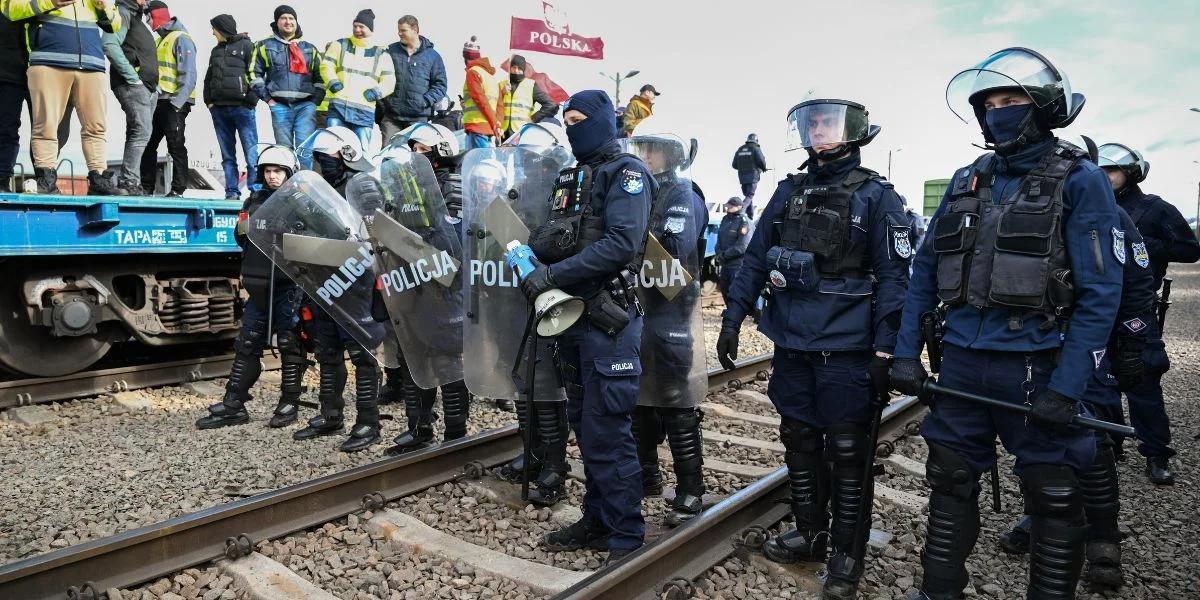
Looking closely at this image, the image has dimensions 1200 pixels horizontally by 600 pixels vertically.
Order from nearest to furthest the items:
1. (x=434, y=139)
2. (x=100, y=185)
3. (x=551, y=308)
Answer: (x=551, y=308) → (x=434, y=139) → (x=100, y=185)

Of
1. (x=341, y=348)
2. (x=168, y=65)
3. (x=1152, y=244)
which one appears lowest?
(x=341, y=348)

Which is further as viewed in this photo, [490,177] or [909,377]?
Result: [490,177]

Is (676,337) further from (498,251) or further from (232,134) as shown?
(232,134)

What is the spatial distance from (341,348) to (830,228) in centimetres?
386

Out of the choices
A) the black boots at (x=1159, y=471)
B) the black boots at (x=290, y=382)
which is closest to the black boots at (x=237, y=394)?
the black boots at (x=290, y=382)

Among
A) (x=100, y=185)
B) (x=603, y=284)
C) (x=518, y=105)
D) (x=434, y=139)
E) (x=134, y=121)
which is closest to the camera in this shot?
(x=603, y=284)

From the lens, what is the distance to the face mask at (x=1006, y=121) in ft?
9.72

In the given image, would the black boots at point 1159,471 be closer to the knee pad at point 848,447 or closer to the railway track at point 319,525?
the railway track at point 319,525

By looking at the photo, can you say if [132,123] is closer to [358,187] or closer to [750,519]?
[358,187]

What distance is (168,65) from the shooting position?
8.79m


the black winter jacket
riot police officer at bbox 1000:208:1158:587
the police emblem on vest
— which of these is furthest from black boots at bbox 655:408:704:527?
the black winter jacket

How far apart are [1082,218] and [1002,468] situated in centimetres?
305

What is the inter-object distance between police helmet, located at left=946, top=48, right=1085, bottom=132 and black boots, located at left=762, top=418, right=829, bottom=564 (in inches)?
62.4

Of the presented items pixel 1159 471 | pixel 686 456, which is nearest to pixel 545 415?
pixel 686 456
